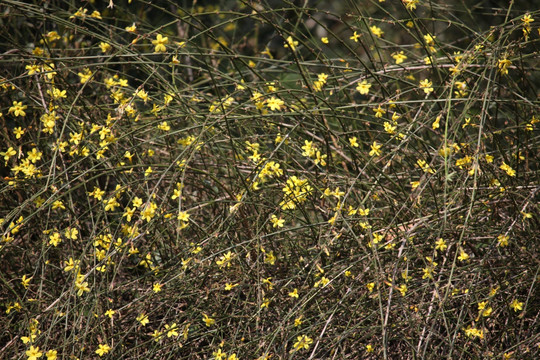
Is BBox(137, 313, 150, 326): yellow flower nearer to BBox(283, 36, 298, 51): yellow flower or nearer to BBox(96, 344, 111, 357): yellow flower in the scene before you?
BBox(96, 344, 111, 357): yellow flower

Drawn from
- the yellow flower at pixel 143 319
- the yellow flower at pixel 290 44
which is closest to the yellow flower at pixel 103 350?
the yellow flower at pixel 143 319

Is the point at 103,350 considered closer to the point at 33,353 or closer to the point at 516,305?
the point at 33,353

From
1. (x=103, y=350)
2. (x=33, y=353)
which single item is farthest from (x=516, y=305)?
(x=33, y=353)

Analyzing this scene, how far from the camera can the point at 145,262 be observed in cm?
225

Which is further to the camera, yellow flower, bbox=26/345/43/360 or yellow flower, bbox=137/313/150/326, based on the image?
yellow flower, bbox=137/313/150/326

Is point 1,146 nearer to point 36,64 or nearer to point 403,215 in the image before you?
point 36,64

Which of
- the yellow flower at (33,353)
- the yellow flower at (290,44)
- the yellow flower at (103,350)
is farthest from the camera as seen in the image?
the yellow flower at (290,44)

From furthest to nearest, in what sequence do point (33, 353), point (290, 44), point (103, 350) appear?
1. point (290, 44)
2. point (103, 350)
3. point (33, 353)

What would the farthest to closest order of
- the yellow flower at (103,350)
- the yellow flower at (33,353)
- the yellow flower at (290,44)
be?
1. the yellow flower at (290,44)
2. the yellow flower at (103,350)
3. the yellow flower at (33,353)

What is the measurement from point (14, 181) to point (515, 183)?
1.63 m

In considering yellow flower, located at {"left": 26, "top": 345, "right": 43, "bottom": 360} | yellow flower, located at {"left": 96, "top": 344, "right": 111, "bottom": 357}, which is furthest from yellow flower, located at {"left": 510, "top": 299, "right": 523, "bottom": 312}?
yellow flower, located at {"left": 26, "top": 345, "right": 43, "bottom": 360}

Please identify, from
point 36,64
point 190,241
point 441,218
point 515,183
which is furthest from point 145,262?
point 515,183

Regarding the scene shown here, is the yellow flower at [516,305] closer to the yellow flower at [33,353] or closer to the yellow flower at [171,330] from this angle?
the yellow flower at [171,330]

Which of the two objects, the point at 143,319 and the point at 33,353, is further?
the point at 143,319
